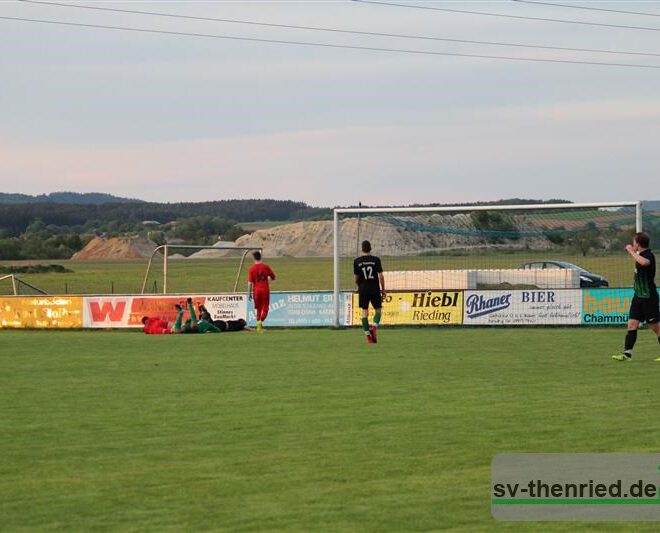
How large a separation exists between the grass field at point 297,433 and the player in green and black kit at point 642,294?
795 millimetres

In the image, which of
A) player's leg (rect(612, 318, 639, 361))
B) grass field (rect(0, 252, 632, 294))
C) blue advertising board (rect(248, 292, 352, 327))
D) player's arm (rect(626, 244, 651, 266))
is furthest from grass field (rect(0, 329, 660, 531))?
grass field (rect(0, 252, 632, 294))

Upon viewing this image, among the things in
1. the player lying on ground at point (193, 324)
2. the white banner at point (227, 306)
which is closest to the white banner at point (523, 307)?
the player lying on ground at point (193, 324)

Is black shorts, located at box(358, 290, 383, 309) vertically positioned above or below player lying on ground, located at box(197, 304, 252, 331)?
above

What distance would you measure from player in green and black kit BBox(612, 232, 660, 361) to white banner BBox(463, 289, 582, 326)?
460 inches

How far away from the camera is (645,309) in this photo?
63.6ft

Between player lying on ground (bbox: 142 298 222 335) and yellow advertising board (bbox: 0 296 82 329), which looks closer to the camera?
player lying on ground (bbox: 142 298 222 335)

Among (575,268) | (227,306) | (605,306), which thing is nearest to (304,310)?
(227,306)

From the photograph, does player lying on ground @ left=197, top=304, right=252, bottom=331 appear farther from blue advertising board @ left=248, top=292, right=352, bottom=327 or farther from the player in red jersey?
the player in red jersey

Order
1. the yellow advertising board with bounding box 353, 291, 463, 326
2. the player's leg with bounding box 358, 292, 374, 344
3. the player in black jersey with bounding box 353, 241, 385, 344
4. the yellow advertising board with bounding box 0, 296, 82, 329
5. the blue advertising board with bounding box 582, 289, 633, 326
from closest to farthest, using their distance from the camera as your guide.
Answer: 1. the player's leg with bounding box 358, 292, 374, 344
2. the player in black jersey with bounding box 353, 241, 385, 344
3. the blue advertising board with bounding box 582, 289, 633, 326
4. the yellow advertising board with bounding box 353, 291, 463, 326
5. the yellow advertising board with bounding box 0, 296, 82, 329

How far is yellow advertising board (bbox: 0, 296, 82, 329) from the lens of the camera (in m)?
36.7

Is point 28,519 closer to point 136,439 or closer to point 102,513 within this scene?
point 102,513

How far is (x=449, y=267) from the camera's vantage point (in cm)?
3550

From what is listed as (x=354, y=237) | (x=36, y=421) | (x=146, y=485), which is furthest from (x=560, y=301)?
(x=146, y=485)

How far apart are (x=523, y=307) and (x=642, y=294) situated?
1225 cm
